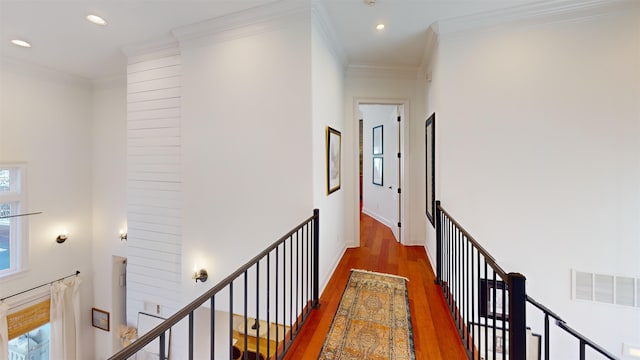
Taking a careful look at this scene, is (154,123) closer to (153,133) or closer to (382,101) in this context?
(153,133)

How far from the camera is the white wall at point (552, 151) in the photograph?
263 cm

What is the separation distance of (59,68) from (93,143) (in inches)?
55.3

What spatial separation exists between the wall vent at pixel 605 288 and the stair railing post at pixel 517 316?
2.26 m

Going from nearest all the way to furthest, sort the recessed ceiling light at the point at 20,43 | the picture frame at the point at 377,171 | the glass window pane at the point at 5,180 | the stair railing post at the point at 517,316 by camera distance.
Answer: the stair railing post at the point at 517,316 < the recessed ceiling light at the point at 20,43 < the glass window pane at the point at 5,180 < the picture frame at the point at 377,171

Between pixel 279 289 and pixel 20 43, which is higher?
pixel 20 43

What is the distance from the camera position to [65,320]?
15.9 ft

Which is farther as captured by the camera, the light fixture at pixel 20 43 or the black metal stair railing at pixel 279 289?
the light fixture at pixel 20 43

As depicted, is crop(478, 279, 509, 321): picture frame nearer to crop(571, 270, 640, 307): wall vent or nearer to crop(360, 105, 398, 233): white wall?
crop(571, 270, 640, 307): wall vent

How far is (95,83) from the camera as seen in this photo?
17.1ft

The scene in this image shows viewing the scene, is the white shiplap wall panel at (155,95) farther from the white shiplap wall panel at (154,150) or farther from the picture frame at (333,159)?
the picture frame at (333,159)

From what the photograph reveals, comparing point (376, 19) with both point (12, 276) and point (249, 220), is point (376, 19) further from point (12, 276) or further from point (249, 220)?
point (12, 276)

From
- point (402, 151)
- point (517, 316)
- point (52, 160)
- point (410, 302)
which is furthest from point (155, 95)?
point (517, 316)

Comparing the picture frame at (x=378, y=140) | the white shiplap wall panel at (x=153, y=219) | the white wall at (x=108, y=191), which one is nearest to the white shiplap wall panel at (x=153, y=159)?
the white shiplap wall panel at (x=153, y=219)

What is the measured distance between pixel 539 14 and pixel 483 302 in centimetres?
300
